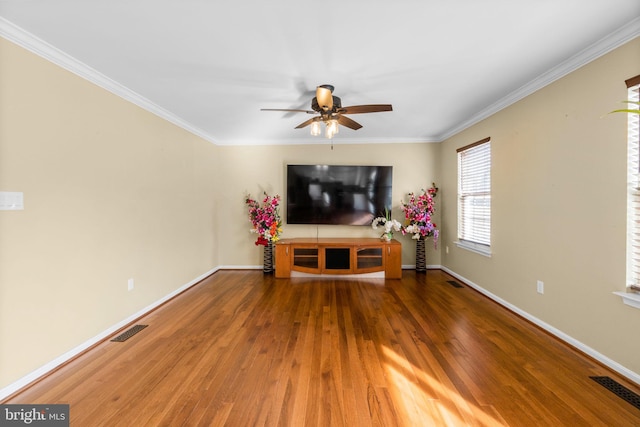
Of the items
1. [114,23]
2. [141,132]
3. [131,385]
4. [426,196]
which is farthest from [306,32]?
[426,196]

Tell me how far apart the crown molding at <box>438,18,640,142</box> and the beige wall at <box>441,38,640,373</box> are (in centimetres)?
6

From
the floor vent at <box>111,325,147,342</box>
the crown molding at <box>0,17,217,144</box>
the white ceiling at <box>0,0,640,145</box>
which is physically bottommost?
the floor vent at <box>111,325,147,342</box>

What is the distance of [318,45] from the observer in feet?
6.23

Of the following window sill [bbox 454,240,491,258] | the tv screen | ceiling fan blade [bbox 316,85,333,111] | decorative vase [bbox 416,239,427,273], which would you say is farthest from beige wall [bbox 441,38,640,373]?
ceiling fan blade [bbox 316,85,333,111]

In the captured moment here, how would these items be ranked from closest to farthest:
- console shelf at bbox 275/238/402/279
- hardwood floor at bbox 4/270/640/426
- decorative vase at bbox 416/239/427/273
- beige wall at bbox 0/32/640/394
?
hardwood floor at bbox 4/270/640/426, beige wall at bbox 0/32/640/394, console shelf at bbox 275/238/402/279, decorative vase at bbox 416/239/427/273

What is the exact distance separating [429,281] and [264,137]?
12.1ft

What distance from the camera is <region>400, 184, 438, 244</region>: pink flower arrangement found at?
432 cm

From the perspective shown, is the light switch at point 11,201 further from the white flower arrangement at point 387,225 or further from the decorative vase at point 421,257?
the decorative vase at point 421,257

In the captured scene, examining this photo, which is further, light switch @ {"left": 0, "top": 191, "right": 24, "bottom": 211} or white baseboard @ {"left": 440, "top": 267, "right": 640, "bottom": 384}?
white baseboard @ {"left": 440, "top": 267, "right": 640, "bottom": 384}

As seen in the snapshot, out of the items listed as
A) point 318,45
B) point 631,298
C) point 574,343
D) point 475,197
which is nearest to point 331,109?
point 318,45

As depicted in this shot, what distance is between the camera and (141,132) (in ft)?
9.37

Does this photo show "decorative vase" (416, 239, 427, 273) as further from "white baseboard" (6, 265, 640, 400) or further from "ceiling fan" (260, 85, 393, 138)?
"ceiling fan" (260, 85, 393, 138)

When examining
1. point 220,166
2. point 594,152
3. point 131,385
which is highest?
point 220,166

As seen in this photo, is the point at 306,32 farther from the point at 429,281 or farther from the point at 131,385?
the point at 429,281
